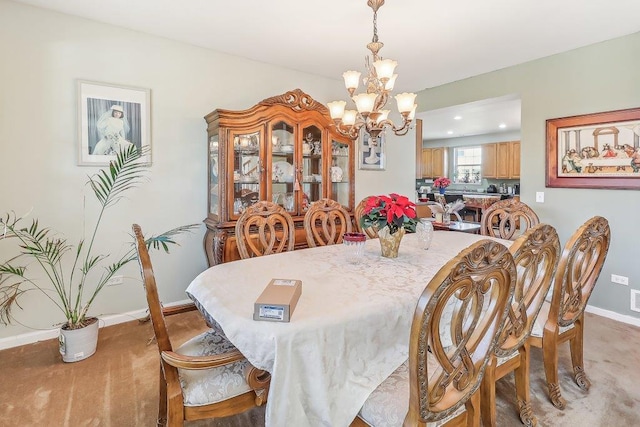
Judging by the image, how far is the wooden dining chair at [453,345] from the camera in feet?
3.08

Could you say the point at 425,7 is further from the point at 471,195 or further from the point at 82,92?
the point at 471,195

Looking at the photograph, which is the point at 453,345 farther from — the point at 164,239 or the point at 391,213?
the point at 164,239

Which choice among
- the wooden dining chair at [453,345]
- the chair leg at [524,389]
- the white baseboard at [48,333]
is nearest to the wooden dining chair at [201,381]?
the wooden dining chair at [453,345]

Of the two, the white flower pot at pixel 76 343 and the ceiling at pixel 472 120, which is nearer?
the white flower pot at pixel 76 343

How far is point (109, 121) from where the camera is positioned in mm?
2863

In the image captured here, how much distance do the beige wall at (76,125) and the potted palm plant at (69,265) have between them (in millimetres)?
75

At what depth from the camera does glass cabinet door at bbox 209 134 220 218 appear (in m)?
3.11

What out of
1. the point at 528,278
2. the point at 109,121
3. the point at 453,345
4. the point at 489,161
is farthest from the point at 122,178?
the point at 489,161

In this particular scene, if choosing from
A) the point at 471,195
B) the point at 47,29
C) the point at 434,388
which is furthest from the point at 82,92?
the point at 471,195

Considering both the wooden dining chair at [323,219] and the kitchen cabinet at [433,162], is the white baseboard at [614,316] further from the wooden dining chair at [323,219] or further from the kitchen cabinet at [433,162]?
the kitchen cabinet at [433,162]

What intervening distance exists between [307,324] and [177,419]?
0.60m

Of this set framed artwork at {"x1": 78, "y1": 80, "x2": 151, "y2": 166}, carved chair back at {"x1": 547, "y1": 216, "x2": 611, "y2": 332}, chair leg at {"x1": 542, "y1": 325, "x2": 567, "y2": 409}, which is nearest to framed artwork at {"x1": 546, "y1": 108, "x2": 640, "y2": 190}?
carved chair back at {"x1": 547, "y1": 216, "x2": 611, "y2": 332}

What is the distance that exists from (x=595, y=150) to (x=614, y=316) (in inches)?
60.7

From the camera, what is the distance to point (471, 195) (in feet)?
29.9
